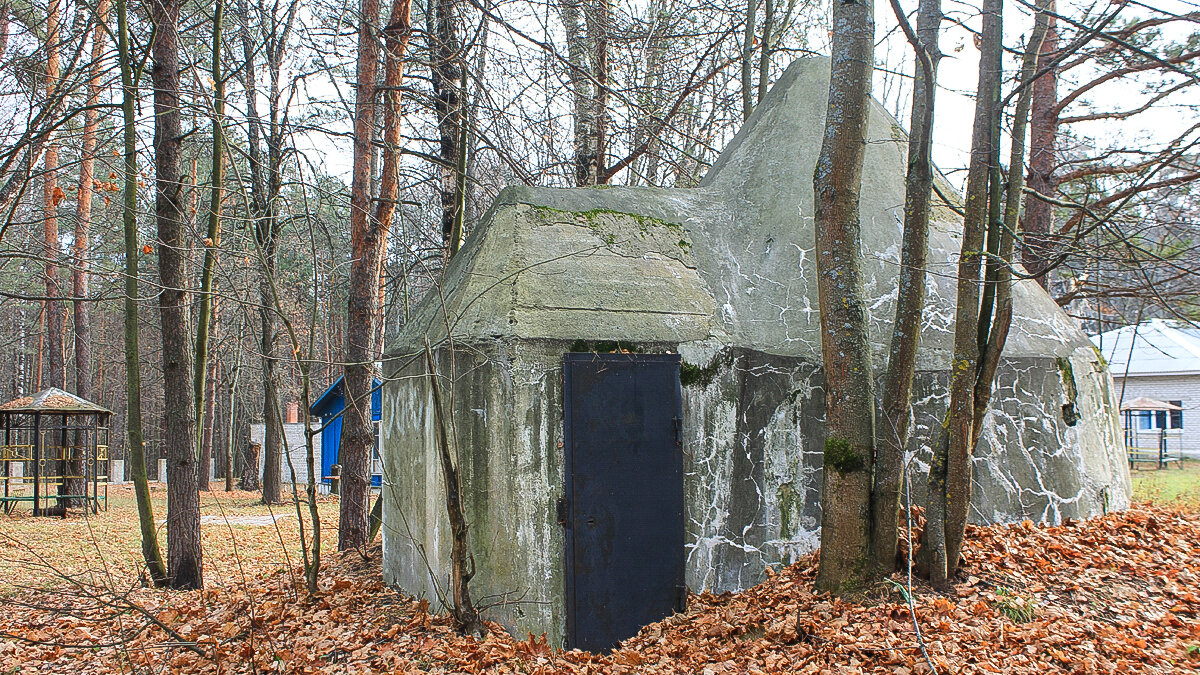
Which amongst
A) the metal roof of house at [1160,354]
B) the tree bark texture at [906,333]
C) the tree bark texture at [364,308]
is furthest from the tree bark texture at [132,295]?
the metal roof of house at [1160,354]

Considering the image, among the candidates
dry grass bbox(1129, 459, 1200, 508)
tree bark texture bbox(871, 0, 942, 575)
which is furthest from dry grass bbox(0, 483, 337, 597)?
dry grass bbox(1129, 459, 1200, 508)

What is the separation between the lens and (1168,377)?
28188mm

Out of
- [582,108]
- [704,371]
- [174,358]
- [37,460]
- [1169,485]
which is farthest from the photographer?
[1169,485]

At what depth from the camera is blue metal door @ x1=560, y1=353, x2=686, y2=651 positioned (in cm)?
521

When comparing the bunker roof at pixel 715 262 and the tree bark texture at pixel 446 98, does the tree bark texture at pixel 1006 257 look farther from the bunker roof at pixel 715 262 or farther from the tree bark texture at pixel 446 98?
the tree bark texture at pixel 446 98

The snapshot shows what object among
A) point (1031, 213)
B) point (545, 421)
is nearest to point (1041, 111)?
point (1031, 213)

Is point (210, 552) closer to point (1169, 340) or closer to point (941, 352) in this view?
point (941, 352)

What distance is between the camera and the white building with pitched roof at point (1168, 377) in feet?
89.4

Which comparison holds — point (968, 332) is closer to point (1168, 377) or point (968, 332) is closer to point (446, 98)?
point (446, 98)

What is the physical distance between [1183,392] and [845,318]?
97.8ft

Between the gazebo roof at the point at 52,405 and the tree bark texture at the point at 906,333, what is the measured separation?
53.9 feet

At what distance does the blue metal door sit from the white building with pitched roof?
2676 cm

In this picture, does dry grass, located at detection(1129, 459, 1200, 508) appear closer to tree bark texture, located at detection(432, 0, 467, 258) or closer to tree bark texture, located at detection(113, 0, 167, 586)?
tree bark texture, located at detection(432, 0, 467, 258)

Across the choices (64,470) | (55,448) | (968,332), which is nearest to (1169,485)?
(968,332)
